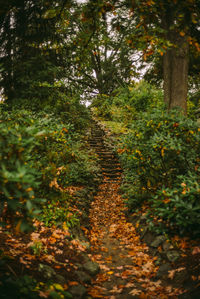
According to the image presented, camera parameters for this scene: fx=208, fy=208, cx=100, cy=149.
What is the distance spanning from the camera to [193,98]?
459 inches

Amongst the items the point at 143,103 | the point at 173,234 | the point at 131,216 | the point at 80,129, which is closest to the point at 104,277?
the point at 173,234

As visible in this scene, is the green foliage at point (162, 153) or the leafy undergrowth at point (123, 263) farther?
the green foliage at point (162, 153)

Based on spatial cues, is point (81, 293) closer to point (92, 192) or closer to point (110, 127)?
point (92, 192)

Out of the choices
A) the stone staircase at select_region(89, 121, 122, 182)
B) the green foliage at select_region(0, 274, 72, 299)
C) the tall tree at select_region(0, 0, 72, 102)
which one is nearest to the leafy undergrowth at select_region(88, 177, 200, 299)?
the green foliage at select_region(0, 274, 72, 299)

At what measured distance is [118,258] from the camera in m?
4.21

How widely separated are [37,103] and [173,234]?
6.79 meters

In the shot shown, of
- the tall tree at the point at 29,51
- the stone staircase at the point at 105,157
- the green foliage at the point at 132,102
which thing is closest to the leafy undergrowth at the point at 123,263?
the stone staircase at the point at 105,157

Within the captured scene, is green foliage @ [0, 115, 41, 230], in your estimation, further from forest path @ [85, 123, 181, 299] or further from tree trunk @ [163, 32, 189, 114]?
tree trunk @ [163, 32, 189, 114]

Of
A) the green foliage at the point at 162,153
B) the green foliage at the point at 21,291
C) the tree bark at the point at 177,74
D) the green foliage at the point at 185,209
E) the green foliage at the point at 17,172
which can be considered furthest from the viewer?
the tree bark at the point at 177,74

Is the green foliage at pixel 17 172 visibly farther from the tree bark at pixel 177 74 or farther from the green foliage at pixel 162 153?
the tree bark at pixel 177 74

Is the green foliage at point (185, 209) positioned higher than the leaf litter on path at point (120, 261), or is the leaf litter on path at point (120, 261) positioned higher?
the green foliage at point (185, 209)

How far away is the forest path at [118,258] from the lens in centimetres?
319

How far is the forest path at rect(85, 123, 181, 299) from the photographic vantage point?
3186 millimetres

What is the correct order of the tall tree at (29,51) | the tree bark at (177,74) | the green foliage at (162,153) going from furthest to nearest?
the tree bark at (177,74), the tall tree at (29,51), the green foliage at (162,153)
